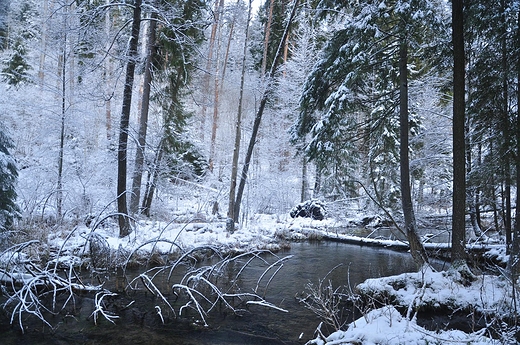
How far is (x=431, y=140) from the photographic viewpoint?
12.9m

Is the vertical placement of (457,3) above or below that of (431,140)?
above

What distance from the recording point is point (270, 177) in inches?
782

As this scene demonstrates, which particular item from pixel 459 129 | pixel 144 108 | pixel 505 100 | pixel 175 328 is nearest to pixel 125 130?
pixel 144 108

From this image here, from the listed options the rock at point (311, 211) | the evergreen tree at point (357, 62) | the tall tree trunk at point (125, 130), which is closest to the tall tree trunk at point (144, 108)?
the tall tree trunk at point (125, 130)

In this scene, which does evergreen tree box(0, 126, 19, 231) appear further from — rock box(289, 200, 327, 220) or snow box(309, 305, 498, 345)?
rock box(289, 200, 327, 220)

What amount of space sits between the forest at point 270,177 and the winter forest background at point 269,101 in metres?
0.08

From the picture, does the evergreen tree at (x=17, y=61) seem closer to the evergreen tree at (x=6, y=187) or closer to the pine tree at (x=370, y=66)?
the evergreen tree at (x=6, y=187)

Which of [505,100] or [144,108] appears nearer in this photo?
[505,100]

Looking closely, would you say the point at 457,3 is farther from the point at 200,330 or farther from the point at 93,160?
the point at 93,160

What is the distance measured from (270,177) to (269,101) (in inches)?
237

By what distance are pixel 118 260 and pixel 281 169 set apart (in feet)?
50.5

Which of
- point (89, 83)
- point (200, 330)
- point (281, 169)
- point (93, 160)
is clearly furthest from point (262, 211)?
point (200, 330)

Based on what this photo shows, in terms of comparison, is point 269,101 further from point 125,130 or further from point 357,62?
point 357,62

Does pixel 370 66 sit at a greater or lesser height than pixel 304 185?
greater
